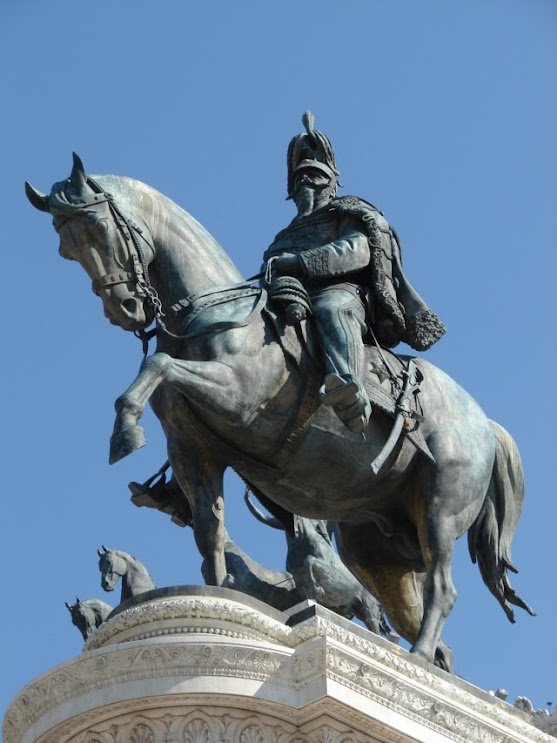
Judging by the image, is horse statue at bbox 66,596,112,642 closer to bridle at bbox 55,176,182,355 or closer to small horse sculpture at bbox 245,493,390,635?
small horse sculpture at bbox 245,493,390,635

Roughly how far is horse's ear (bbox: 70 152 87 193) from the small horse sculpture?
3.49 meters

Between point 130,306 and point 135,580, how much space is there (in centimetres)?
392

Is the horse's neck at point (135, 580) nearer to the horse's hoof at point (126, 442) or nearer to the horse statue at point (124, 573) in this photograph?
the horse statue at point (124, 573)

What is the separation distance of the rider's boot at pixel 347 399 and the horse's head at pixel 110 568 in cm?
449

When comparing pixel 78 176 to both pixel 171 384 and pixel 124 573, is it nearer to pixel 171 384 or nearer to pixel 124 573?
pixel 171 384

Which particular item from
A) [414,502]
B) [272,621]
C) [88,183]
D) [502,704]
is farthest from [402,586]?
[88,183]

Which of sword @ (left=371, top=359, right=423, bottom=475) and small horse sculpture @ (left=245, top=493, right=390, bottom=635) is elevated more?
small horse sculpture @ (left=245, top=493, right=390, bottom=635)

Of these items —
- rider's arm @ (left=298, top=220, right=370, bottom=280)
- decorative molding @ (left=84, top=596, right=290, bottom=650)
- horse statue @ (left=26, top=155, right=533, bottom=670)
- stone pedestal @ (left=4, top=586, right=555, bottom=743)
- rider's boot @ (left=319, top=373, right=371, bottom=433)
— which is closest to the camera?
stone pedestal @ (left=4, top=586, right=555, bottom=743)

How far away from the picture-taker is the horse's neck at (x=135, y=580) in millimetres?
16250

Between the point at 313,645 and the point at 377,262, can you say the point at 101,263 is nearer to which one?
the point at 377,262

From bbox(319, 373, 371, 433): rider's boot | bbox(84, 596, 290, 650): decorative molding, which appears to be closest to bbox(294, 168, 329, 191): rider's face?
bbox(319, 373, 371, 433): rider's boot

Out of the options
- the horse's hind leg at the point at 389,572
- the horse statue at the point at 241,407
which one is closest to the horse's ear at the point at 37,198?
the horse statue at the point at 241,407

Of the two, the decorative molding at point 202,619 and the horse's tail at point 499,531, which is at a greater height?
the horse's tail at point 499,531

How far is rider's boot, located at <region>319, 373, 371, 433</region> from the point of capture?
12922 millimetres
